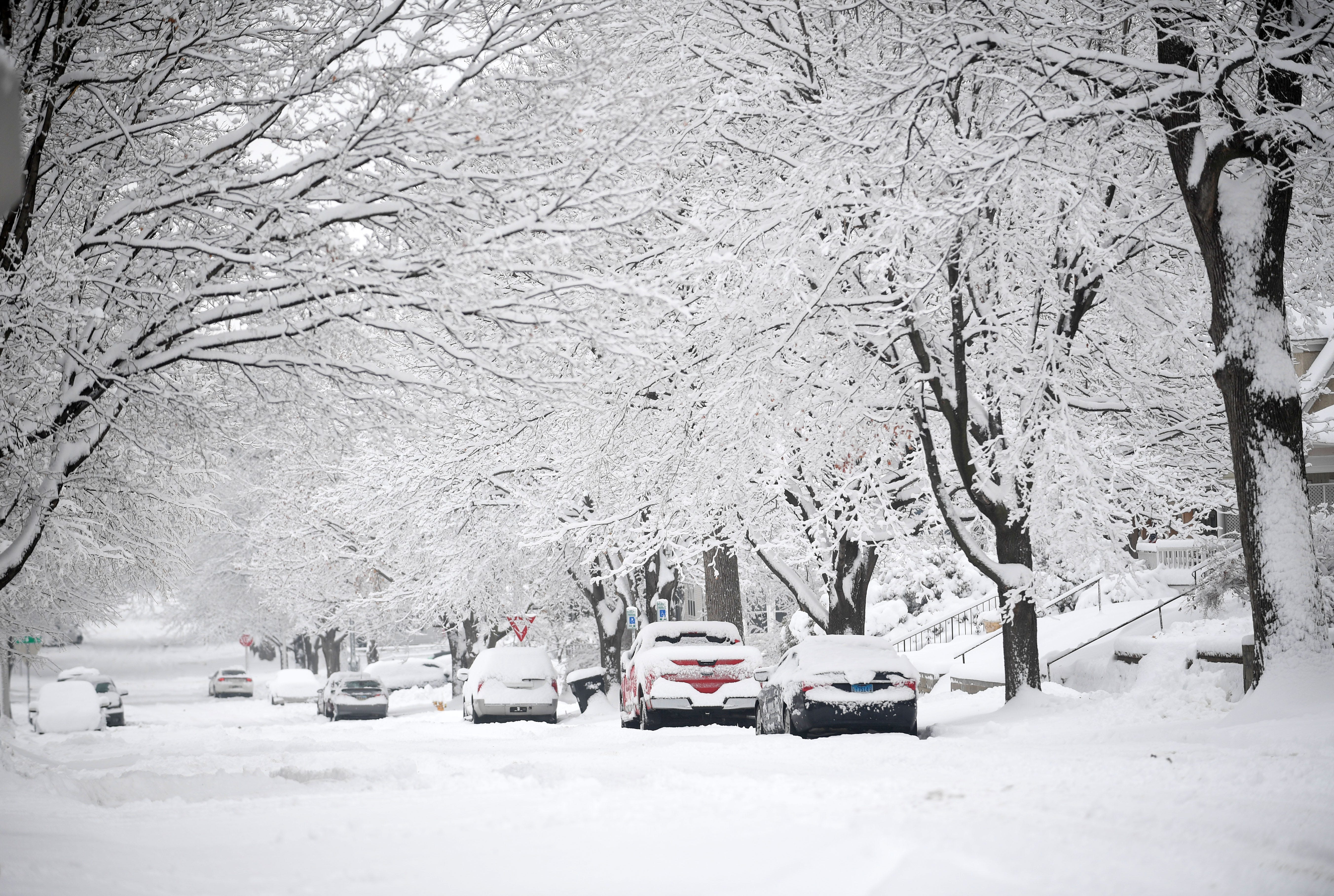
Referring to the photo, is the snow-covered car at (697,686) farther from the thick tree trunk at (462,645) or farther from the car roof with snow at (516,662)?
the thick tree trunk at (462,645)

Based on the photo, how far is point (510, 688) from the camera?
22.6m

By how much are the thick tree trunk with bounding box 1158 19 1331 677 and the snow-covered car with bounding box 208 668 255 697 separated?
50.4m

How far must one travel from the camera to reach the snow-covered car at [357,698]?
32438mm

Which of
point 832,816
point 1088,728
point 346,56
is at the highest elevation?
point 346,56

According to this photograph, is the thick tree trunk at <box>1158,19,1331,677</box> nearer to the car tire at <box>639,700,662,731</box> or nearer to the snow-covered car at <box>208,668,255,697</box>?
the car tire at <box>639,700,662,731</box>

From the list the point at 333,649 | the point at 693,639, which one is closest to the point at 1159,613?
the point at 693,639

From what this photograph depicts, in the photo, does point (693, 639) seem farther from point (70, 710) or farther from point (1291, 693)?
point (70, 710)

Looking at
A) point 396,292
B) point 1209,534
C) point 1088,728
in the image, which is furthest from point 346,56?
point 1209,534

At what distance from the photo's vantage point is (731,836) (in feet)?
19.4

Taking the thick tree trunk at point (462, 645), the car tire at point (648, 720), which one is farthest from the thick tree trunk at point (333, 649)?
the car tire at point (648, 720)

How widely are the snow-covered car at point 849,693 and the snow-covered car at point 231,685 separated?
1789 inches

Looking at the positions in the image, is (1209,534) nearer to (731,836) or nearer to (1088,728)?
(1088,728)

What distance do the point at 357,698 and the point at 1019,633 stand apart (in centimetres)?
2294

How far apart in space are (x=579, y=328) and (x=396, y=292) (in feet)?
5.14
